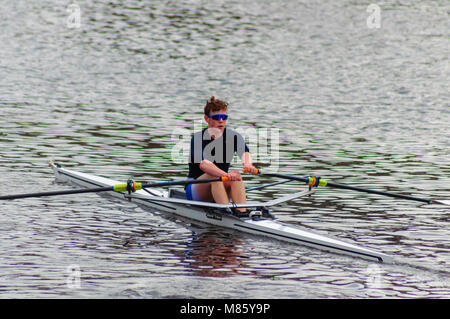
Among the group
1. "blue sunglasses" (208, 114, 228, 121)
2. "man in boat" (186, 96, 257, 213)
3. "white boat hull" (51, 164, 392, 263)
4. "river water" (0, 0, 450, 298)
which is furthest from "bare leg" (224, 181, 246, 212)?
"blue sunglasses" (208, 114, 228, 121)

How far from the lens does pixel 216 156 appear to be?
45.6ft

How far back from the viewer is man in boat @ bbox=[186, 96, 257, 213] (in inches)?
536

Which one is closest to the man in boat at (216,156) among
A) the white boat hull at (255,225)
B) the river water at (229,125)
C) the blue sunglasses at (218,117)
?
the blue sunglasses at (218,117)

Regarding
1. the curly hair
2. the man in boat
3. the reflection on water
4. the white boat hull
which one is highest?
the curly hair

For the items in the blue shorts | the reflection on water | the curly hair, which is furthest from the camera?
the blue shorts

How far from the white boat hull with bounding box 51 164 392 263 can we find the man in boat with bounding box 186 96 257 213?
28cm

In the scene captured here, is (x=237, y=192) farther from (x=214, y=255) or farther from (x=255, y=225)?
(x=214, y=255)

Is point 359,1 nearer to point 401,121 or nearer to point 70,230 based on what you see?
point 401,121

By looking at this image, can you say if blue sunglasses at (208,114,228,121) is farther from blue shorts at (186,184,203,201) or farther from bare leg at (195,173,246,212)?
blue shorts at (186,184,203,201)

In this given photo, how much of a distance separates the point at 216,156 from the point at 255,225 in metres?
1.36

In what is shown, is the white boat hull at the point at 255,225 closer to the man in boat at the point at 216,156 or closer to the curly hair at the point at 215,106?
the man in boat at the point at 216,156

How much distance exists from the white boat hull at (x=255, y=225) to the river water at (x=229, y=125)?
167 mm

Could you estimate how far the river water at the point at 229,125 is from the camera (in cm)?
A: 1122
